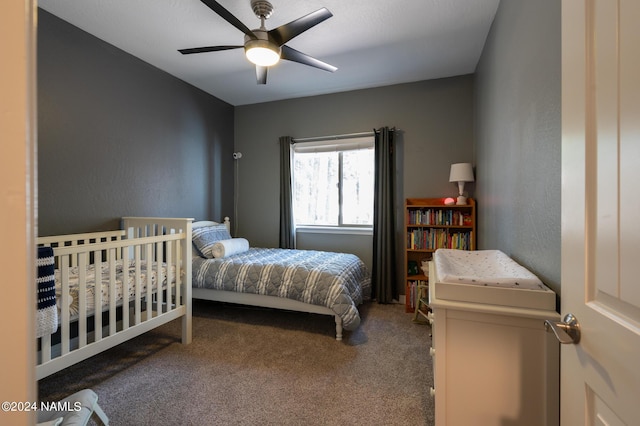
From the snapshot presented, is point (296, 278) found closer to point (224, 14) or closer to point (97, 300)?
point (97, 300)

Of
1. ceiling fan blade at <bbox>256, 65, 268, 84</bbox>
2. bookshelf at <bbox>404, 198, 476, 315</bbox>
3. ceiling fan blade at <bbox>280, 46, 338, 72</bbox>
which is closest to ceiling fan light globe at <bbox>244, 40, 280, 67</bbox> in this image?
ceiling fan blade at <bbox>280, 46, 338, 72</bbox>

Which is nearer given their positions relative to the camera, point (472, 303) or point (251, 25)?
point (472, 303)

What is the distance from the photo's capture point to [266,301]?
8.50ft

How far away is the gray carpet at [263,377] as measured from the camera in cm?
153

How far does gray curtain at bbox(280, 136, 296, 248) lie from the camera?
3789mm

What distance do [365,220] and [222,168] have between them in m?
2.15

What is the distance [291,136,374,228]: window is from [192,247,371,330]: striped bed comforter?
2.88 feet

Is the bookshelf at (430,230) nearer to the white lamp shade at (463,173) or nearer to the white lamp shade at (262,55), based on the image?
the white lamp shade at (463,173)

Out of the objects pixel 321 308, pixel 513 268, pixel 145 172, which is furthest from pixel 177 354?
pixel 513 268

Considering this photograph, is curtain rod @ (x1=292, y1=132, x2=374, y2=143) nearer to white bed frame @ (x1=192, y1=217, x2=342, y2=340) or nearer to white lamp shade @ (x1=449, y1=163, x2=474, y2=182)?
white lamp shade @ (x1=449, y1=163, x2=474, y2=182)

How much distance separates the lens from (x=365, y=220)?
3.64 meters

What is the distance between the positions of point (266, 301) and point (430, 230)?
1.90 m

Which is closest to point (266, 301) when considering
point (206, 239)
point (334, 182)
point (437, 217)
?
point (206, 239)

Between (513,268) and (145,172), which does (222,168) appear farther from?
(513,268)
